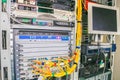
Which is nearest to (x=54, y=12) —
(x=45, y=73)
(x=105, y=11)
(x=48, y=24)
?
(x=48, y=24)

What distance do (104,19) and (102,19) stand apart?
0.03 metres

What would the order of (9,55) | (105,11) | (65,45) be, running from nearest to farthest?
(9,55)
(65,45)
(105,11)

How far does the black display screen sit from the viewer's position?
165cm

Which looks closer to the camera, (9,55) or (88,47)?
(9,55)

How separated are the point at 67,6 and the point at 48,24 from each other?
27 centimetres

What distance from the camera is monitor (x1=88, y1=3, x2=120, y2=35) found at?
161 cm

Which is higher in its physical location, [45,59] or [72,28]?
[72,28]

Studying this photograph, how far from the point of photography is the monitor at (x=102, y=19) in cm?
161

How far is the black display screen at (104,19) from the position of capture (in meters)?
1.65

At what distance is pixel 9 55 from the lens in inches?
40.9

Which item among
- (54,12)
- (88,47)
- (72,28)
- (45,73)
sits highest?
(54,12)

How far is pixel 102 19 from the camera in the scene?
1717 mm

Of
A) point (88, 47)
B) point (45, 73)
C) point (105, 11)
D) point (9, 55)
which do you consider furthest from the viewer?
point (105, 11)

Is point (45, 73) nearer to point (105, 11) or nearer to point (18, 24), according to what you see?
point (18, 24)
